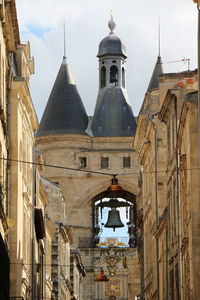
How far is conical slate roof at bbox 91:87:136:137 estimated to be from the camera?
113 m

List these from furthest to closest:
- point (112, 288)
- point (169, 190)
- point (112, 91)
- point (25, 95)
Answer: point (112, 91)
point (112, 288)
point (169, 190)
point (25, 95)

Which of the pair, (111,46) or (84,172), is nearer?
(84,172)

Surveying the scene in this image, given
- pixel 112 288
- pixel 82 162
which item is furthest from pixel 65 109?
pixel 112 288

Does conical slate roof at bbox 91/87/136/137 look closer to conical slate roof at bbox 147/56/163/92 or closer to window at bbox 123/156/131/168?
window at bbox 123/156/131/168

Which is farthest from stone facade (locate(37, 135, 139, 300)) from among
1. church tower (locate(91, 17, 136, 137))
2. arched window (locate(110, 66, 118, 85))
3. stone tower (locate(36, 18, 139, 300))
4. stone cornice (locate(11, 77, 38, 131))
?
stone cornice (locate(11, 77, 38, 131))

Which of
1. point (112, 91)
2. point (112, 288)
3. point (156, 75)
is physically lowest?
point (112, 288)

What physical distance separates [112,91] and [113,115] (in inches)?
89.5

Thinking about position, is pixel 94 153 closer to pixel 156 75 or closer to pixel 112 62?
pixel 112 62

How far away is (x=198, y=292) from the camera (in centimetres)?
4278

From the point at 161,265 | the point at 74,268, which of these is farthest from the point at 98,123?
the point at 161,265

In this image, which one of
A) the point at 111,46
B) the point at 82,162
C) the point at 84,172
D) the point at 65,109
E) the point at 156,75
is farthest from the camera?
the point at 111,46

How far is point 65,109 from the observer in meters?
113

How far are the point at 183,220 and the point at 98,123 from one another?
6626 centimetres

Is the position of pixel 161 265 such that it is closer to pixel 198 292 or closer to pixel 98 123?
pixel 198 292
